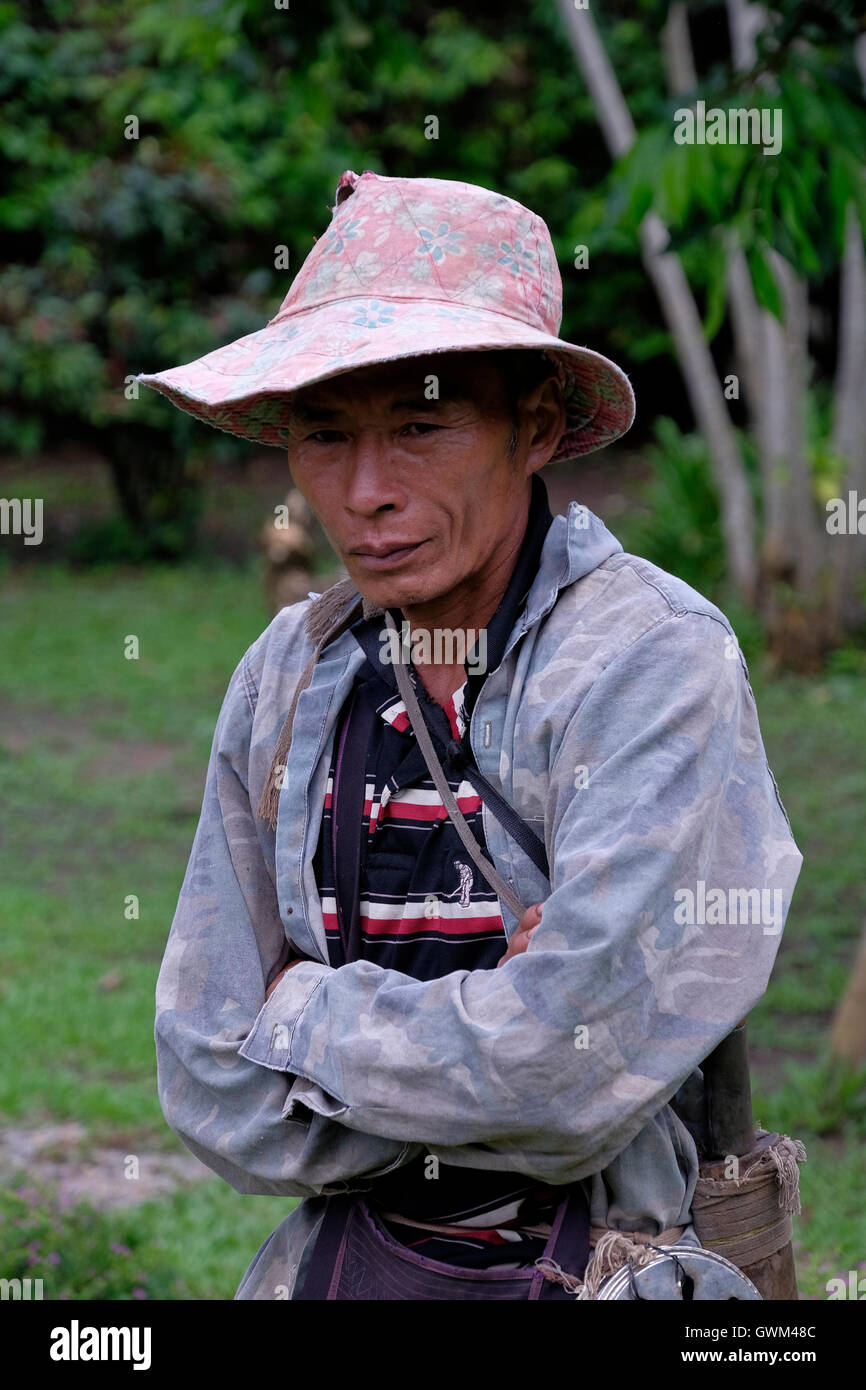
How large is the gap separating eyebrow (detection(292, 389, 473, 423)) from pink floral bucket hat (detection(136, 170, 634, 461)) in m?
Result: 0.05

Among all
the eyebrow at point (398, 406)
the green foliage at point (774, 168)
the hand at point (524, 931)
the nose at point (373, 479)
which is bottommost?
Answer: the hand at point (524, 931)

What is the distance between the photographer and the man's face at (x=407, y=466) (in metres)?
1.84

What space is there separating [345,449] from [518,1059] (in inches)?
28.9

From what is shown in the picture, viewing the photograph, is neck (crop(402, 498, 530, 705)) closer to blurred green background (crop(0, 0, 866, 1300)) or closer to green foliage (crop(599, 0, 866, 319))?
blurred green background (crop(0, 0, 866, 1300))

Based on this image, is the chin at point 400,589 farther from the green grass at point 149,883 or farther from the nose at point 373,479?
the green grass at point 149,883

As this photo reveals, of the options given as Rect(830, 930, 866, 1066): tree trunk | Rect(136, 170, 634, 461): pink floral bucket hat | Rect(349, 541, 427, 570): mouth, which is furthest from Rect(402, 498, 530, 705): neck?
Rect(830, 930, 866, 1066): tree trunk

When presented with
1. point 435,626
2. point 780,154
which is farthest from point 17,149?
point 435,626

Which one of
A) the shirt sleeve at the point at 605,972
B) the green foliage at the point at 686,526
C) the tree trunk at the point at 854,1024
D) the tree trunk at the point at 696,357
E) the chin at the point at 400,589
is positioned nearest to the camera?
the shirt sleeve at the point at 605,972

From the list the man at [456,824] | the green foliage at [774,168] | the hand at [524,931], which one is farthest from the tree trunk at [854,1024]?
the hand at [524,931]

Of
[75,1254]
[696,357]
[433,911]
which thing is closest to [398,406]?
[433,911]

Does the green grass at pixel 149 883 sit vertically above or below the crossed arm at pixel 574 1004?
below

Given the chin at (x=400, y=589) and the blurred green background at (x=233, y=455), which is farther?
the blurred green background at (x=233, y=455)

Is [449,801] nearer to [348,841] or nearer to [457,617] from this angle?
[348,841]

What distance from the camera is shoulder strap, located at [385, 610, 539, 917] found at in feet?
5.99
